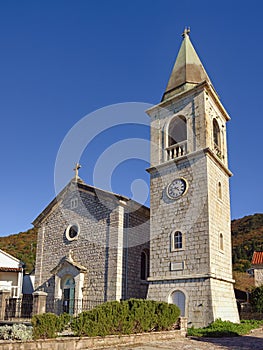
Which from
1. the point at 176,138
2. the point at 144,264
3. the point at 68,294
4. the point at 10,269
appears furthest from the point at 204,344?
the point at 10,269

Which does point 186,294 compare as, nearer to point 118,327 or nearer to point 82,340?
point 118,327

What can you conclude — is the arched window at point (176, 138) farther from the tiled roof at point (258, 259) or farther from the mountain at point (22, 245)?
the mountain at point (22, 245)

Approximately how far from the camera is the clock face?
59.6 ft

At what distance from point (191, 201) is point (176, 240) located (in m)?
2.03

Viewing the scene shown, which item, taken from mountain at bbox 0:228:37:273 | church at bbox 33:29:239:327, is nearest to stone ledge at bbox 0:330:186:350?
church at bbox 33:29:239:327

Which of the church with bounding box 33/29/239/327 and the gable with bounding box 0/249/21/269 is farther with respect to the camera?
the gable with bounding box 0/249/21/269

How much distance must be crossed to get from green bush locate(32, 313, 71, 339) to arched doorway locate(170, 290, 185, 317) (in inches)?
279

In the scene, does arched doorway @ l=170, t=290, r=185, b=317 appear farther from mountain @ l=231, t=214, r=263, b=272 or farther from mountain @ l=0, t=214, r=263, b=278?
mountain @ l=231, t=214, r=263, b=272

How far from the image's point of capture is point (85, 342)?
10.3m

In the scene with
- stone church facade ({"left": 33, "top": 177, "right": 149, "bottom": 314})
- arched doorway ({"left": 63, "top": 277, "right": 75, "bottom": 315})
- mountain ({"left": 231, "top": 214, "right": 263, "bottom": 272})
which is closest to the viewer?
stone church facade ({"left": 33, "top": 177, "right": 149, "bottom": 314})

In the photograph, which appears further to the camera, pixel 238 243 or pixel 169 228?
pixel 238 243

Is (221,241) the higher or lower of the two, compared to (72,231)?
lower

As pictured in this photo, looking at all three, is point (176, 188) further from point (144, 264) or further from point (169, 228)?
point (144, 264)

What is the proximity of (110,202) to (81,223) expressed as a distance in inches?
109
